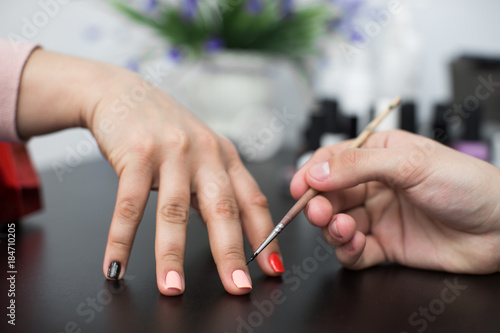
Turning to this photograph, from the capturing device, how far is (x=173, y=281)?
0.49 metres

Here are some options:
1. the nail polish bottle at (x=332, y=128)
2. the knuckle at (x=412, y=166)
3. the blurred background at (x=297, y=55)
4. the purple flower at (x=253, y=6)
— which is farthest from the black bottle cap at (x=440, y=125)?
the knuckle at (x=412, y=166)

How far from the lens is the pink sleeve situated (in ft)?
2.14

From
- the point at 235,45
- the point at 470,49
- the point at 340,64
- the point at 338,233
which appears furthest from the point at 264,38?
the point at 338,233

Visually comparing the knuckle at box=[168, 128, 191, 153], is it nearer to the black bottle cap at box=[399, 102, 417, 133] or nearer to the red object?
the red object

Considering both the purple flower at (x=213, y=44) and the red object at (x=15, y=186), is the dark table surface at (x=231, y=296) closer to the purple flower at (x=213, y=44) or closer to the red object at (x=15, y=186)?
the red object at (x=15, y=186)

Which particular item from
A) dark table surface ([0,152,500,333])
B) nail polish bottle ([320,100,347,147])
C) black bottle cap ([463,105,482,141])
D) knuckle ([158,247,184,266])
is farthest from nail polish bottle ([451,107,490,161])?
knuckle ([158,247,184,266])

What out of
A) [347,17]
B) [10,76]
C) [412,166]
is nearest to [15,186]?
[10,76]

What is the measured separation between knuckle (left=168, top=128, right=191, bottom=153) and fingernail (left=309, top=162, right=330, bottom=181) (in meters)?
0.17

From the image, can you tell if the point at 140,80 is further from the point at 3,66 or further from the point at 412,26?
the point at 412,26

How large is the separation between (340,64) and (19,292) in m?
1.30

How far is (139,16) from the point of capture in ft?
4.37

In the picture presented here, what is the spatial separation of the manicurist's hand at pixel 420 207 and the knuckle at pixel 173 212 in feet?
0.49

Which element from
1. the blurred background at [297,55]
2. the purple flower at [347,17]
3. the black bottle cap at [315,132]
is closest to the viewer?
the black bottle cap at [315,132]

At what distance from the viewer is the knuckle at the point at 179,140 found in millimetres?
597
